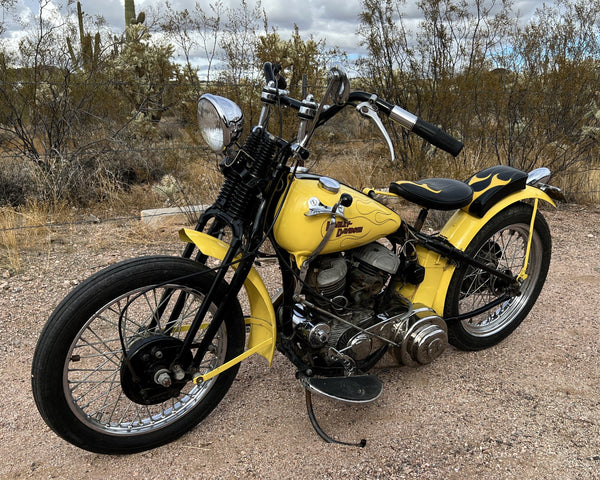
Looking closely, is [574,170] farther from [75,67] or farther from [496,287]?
[75,67]

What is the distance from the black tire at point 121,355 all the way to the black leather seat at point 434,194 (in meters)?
1.01

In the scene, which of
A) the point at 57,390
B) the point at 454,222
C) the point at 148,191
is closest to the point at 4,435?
the point at 57,390

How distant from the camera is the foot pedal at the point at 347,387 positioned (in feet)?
7.12

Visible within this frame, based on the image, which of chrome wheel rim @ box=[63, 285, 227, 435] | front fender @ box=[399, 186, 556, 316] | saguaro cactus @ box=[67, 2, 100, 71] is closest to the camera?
chrome wheel rim @ box=[63, 285, 227, 435]

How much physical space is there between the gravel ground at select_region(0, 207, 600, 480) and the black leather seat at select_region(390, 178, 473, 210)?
975 millimetres

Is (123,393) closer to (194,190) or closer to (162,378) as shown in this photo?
(162,378)

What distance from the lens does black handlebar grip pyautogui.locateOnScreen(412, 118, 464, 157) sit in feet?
6.27

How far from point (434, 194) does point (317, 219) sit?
28.7 inches

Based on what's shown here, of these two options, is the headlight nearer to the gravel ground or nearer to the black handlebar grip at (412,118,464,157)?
the black handlebar grip at (412,118,464,157)

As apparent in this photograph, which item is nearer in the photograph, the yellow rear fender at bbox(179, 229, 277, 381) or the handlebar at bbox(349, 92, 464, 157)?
the handlebar at bbox(349, 92, 464, 157)

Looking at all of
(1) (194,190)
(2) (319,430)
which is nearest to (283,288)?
(2) (319,430)

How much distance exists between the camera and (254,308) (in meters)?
2.29

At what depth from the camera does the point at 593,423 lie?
2326 millimetres

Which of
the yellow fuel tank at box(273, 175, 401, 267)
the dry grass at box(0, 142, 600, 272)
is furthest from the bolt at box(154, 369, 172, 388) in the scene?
the dry grass at box(0, 142, 600, 272)
